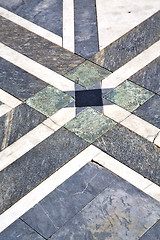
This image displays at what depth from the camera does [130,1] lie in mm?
6598

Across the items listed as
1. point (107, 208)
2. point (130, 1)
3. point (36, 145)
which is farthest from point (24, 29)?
point (107, 208)

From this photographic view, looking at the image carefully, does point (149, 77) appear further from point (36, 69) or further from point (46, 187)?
point (46, 187)

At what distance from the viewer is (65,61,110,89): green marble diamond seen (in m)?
5.32

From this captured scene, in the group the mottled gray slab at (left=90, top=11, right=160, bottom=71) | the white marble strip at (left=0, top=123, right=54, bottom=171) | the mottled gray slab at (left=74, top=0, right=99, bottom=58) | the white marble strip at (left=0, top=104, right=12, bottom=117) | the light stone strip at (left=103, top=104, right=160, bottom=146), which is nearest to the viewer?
the white marble strip at (left=0, top=123, right=54, bottom=171)

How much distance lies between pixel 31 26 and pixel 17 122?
6.32ft

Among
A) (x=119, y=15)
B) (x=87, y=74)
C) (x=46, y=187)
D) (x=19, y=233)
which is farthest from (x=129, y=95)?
(x=19, y=233)

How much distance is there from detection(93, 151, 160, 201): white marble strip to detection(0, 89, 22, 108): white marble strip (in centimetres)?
128

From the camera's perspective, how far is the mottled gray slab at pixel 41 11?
20.5ft

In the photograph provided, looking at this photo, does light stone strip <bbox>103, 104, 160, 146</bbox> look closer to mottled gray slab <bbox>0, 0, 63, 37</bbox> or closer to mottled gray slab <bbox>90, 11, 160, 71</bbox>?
mottled gray slab <bbox>90, 11, 160, 71</bbox>

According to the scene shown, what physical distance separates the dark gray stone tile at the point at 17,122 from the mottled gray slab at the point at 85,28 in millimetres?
1219

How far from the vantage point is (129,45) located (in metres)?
5.82

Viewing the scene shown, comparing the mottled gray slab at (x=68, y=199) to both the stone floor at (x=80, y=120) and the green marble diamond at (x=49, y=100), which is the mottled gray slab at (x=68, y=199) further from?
the green marble diamond at (x=49, y=100)

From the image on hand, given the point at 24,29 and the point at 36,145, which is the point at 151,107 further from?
the point at 24,29

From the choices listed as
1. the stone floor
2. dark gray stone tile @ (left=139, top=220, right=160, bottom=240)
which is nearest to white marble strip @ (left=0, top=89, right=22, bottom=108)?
the stone floor
